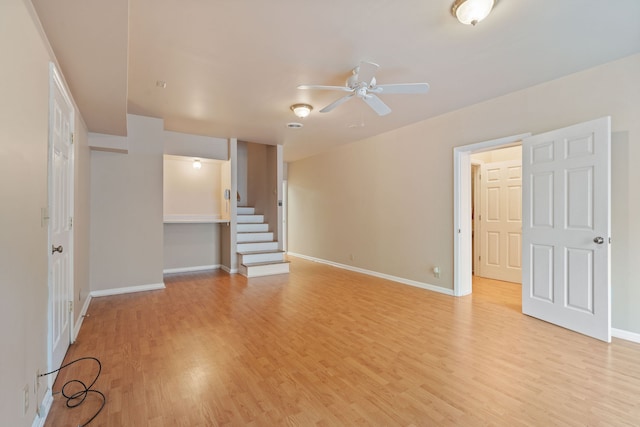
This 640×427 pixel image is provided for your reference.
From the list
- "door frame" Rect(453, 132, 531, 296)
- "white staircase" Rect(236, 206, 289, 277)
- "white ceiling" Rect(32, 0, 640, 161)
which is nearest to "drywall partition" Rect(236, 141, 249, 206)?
"white staircase" Rect(236, 206, 289, 277)

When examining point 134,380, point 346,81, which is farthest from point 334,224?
point 134,380

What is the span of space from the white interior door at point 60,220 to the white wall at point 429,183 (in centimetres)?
440

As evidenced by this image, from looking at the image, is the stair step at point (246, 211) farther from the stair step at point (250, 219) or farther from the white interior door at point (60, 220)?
the white interior door at point (60, 220)

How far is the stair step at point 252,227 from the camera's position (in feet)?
21.1

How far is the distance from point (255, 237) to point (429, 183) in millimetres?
3751

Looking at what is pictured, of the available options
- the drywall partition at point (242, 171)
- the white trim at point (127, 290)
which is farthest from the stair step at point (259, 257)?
the drywall partition at point (242, 171)

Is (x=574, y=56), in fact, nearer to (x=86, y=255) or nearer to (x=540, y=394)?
(x=540, y=394)

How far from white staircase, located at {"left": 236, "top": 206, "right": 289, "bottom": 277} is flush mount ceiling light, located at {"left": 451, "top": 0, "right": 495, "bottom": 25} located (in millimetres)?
4730

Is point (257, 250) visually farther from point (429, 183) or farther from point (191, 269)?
point (429, 183)

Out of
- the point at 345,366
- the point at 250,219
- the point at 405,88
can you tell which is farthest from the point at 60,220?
the point at 250,219

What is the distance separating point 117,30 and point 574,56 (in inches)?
151

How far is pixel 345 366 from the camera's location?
2291 mm

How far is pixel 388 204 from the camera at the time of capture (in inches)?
208

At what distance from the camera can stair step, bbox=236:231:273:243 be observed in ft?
20.4
